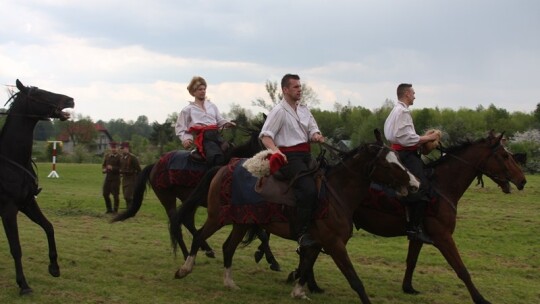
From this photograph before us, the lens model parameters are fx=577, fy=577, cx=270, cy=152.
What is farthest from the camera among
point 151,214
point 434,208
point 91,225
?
point 151,214

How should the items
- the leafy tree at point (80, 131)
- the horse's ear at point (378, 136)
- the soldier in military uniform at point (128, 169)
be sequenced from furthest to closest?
the leafy tree at point (80, 131), the soldier in military uniform at point (128, 169), the horse's ear at point (378, 136)

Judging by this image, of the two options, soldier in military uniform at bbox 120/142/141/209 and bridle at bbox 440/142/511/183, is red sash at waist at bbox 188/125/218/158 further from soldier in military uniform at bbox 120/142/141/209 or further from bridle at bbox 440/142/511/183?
soldier in military uniform at bbox 120/142/141/209

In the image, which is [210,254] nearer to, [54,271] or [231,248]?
[231,248]

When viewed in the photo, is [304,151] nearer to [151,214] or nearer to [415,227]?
[415,227]

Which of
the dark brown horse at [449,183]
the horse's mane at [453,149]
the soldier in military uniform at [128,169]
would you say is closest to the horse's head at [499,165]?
the dark brown horse at [449,183]

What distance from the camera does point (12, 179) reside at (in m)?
6.98

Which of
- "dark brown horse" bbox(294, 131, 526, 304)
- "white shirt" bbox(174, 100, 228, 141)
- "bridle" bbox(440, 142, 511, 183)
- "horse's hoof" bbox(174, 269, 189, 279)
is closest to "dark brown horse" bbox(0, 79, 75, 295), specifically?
"horse's hoof" bbox(174, 269, 189, 279)

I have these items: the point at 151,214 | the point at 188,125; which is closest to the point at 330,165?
the point at 188,125

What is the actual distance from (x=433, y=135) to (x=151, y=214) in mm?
10568

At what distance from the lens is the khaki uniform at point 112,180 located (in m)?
16.9

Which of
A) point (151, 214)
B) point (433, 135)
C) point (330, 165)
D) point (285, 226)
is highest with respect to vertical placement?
point (433, 135)

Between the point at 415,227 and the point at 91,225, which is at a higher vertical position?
the point at 415,227

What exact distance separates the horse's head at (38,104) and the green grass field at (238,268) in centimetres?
214

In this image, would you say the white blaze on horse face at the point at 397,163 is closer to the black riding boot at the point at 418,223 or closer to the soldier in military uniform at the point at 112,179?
the black riding boot at the point at 418,223
